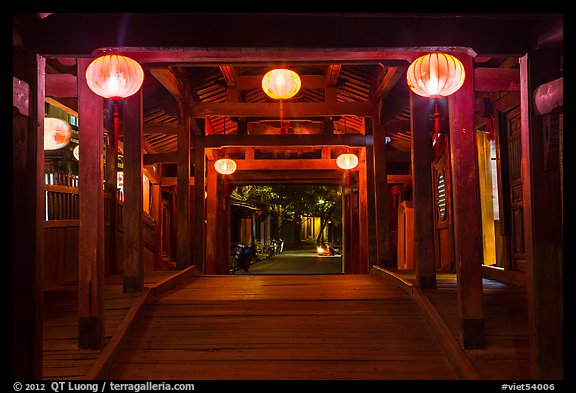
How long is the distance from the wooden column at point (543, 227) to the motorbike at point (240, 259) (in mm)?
19698

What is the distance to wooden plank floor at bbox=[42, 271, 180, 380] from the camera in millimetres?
5713

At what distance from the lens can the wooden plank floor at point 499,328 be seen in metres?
5.64

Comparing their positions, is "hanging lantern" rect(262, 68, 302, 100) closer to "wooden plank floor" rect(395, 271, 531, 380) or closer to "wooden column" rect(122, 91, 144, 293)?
"wooden column" rect(122, 91, 144, 293)

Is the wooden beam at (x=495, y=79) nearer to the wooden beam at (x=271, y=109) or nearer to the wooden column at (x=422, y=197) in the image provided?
the wooden column at (x=422, y=197)

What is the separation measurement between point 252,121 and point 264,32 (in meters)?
9.78

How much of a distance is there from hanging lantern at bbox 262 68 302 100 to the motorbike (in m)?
15.1

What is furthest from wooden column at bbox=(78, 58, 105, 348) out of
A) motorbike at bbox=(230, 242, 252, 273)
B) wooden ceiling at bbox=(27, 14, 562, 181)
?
motorbike at bbox=(230, 242, 252, 273)

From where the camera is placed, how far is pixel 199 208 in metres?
12.9

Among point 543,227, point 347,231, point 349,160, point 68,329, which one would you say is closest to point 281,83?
point 349,160

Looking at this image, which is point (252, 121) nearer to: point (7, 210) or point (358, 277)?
point (358, 277)

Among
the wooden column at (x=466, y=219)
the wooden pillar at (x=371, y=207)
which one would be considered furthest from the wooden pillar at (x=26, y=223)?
the wooden pillar at (x=371, y=207)

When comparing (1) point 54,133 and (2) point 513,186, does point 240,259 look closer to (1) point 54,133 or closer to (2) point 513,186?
(1) point 54,133

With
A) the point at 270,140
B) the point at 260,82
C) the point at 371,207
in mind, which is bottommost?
the point at 371,207

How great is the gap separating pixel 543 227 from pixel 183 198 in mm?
8230
